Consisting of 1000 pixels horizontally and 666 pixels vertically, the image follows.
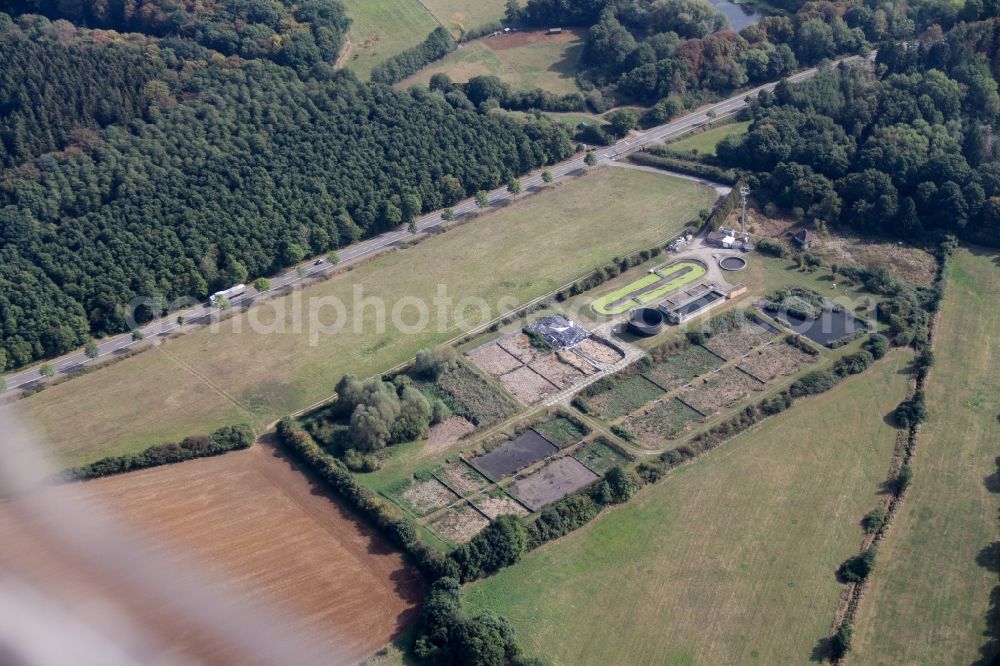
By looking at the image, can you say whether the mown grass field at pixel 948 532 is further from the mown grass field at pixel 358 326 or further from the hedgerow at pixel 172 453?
the hedgerow at pixel 172 453

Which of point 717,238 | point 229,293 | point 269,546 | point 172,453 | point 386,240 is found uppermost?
point 386,240

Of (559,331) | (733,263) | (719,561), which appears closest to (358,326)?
(559,331)

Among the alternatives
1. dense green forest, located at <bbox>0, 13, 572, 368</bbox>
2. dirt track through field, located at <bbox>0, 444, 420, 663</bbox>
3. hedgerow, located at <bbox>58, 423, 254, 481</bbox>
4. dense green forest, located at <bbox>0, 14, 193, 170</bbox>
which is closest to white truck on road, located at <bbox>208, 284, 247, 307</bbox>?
dense green forest, located at <bbox>0, 13, 572, 368</bbox>

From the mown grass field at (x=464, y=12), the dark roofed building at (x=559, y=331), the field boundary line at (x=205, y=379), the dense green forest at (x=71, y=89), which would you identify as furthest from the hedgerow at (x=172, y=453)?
the mown grass field at (x=464, y=12)

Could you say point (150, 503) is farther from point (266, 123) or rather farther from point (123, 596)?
point (266, 123)

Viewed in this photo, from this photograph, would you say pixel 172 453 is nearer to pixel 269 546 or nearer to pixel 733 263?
pixel 269 546

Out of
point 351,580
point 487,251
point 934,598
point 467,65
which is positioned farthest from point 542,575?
point 467,65
